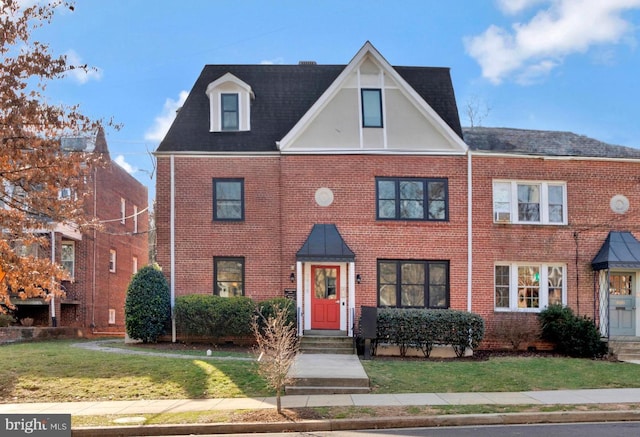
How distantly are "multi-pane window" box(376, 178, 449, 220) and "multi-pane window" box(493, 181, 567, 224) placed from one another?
1.83 m

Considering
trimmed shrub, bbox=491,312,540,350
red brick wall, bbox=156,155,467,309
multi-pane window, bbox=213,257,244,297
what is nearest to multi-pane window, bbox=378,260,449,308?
red brick wall, bbox=156,155,467,309

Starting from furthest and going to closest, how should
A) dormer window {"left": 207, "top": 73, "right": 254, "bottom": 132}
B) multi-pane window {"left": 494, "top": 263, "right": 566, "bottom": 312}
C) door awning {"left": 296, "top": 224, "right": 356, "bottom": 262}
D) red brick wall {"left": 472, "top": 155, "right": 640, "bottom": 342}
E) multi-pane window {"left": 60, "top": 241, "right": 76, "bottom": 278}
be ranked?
multi-pane window {"left": 60, "top": 241, "right": 76, "bottom": 278} < dormer window {"left": 207, "top": 73, "right": 254, "bottom": 132} < multi-pane window {"left": 494, "top": 263, "right": 566, "bottom": 312} < red brick wall {"left": 472, "top": 155, "right": 640, "bottom": 342} < door awning {"left": 296, "top": 224, "right": 356, "bottom": 262}

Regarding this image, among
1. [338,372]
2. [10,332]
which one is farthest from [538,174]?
[10,332]

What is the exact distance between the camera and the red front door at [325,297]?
17891mm

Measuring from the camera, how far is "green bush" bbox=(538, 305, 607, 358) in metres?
16.7

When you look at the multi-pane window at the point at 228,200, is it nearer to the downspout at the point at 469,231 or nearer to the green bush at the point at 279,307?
the green bush at the point at 279,307

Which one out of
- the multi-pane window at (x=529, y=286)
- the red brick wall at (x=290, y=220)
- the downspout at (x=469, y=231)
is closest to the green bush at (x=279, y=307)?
the red brick wall at (x=290, y=220)

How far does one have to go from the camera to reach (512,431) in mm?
8992

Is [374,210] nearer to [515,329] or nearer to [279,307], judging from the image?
[279,307]

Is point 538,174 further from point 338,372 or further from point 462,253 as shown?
point 338,372

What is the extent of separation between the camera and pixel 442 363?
14898mm

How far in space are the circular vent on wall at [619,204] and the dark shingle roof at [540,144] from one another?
1384 millimetres

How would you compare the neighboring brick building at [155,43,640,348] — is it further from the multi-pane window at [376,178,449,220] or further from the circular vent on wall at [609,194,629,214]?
the circular vent on wall at [609,194,629,214]

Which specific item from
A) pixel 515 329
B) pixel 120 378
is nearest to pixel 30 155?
pixel 120 378
